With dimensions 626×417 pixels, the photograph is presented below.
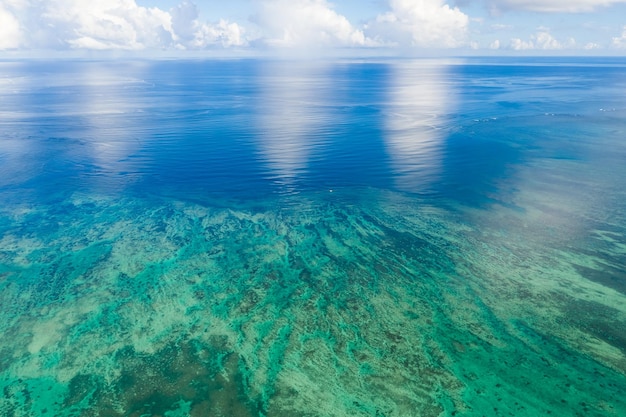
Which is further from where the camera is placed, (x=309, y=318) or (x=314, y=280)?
(x=314, y=280)

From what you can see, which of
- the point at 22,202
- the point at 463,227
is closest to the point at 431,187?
the point at 463,227

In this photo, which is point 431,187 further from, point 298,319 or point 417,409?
point 417,409

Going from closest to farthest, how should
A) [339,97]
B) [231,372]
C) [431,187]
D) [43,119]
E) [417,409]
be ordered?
[417,409], [231,372], [431,187], [43,119], [339,97]

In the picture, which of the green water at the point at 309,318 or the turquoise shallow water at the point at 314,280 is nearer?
the green water at the point at 309,318

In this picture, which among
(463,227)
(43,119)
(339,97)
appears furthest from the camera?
(339,97)

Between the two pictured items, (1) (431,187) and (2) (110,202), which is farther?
(1) (431,187)

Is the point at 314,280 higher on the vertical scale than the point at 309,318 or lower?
higher

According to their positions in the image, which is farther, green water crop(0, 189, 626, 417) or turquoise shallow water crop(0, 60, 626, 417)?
turquoise shallow water crop(0, 60, 626, 417)
